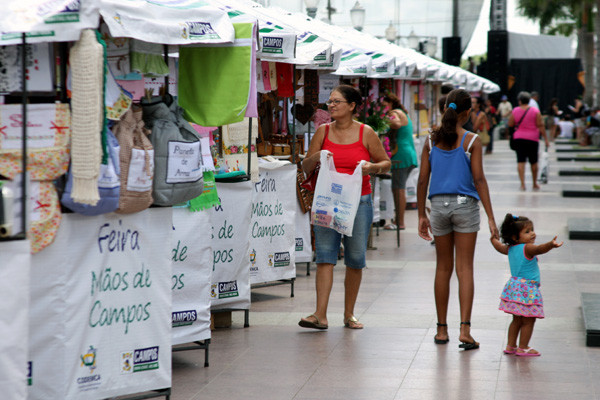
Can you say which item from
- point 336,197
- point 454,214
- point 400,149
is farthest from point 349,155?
point 400,149

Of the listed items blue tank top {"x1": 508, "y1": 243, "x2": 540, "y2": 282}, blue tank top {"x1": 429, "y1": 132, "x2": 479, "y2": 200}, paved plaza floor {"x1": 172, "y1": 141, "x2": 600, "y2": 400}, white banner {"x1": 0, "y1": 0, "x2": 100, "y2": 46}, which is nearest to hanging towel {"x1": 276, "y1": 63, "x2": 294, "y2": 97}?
paved plaza floor {"x1": 172, "y1": 141, "x2": 600, "y2": 400}

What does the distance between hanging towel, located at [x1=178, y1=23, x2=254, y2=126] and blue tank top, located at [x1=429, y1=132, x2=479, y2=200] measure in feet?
5.13

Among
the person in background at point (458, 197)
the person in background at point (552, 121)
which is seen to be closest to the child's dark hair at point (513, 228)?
the person in background at point (458, 197)

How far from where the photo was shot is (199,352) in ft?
21.7

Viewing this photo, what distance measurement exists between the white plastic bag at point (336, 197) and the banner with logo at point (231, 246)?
22.9 inches

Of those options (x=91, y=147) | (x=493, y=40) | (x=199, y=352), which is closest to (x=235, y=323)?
(x=199, y=352)

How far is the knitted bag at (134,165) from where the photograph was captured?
489 centimetres

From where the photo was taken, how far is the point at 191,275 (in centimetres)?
616

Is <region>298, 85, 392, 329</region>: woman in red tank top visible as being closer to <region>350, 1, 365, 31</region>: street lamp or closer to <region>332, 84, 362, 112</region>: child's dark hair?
<region>332, 84, 362, 112</region>: child's dark hair

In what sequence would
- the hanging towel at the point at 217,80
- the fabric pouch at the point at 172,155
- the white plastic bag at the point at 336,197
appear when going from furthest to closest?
the white plastic bag at the point at 336,197
the hanging towel at the point at 217,80
the fabric pouch at the point at 172,155

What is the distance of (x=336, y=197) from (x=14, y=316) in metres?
3.49

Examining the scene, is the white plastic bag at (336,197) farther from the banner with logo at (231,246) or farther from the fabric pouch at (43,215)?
the fabric pouch at (43,215)

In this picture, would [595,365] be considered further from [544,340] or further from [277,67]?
[277,67]

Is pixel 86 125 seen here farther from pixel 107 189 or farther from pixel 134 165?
pixel 134 165
